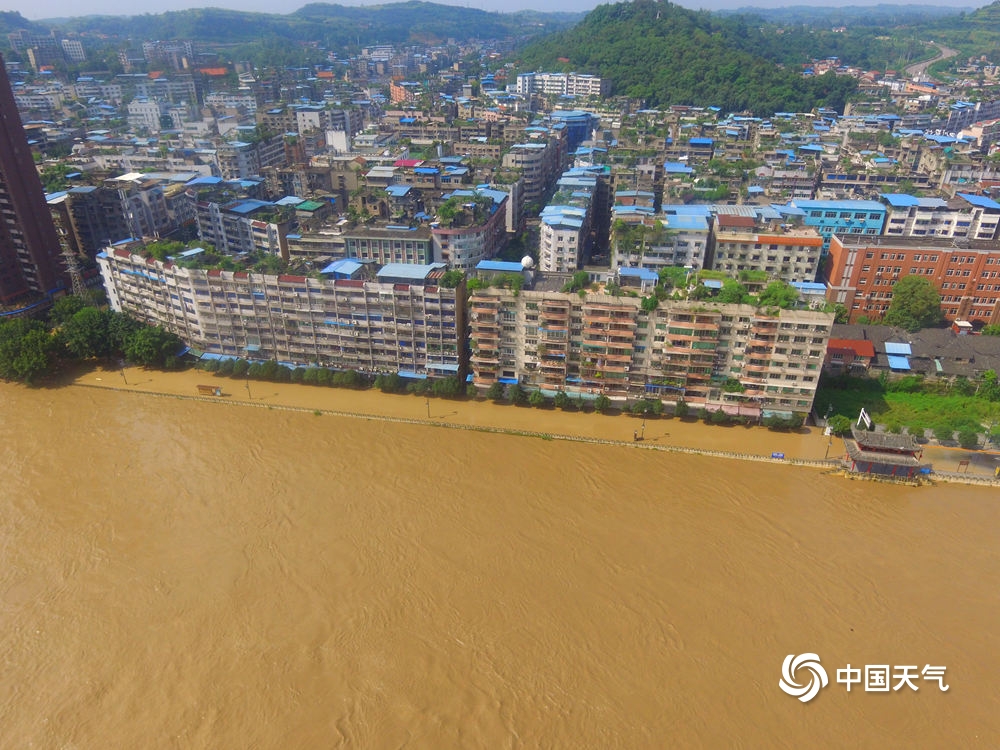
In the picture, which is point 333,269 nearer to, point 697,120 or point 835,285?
point 835,285

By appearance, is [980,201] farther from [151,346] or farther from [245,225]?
[151,346]

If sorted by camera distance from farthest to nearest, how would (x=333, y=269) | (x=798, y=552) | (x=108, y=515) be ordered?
(x=333, y=269) < (x=108, y=515) < (x=798, y=552)

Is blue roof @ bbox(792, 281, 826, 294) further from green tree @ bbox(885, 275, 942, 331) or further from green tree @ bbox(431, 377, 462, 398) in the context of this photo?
green tree @ bbox(431, 377, 462, 398)

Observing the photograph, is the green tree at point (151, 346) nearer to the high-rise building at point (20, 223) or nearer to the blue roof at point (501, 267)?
the high-rise building at point (20, 223)

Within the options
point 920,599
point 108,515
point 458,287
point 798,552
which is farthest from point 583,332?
point 108,515

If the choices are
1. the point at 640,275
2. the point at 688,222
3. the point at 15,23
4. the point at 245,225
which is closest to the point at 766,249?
the point at 688,222

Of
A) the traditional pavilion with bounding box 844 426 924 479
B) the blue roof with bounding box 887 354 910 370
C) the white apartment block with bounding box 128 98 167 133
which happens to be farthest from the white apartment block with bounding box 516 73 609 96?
the traditional pavilion with bounding box 844 426 924 479
